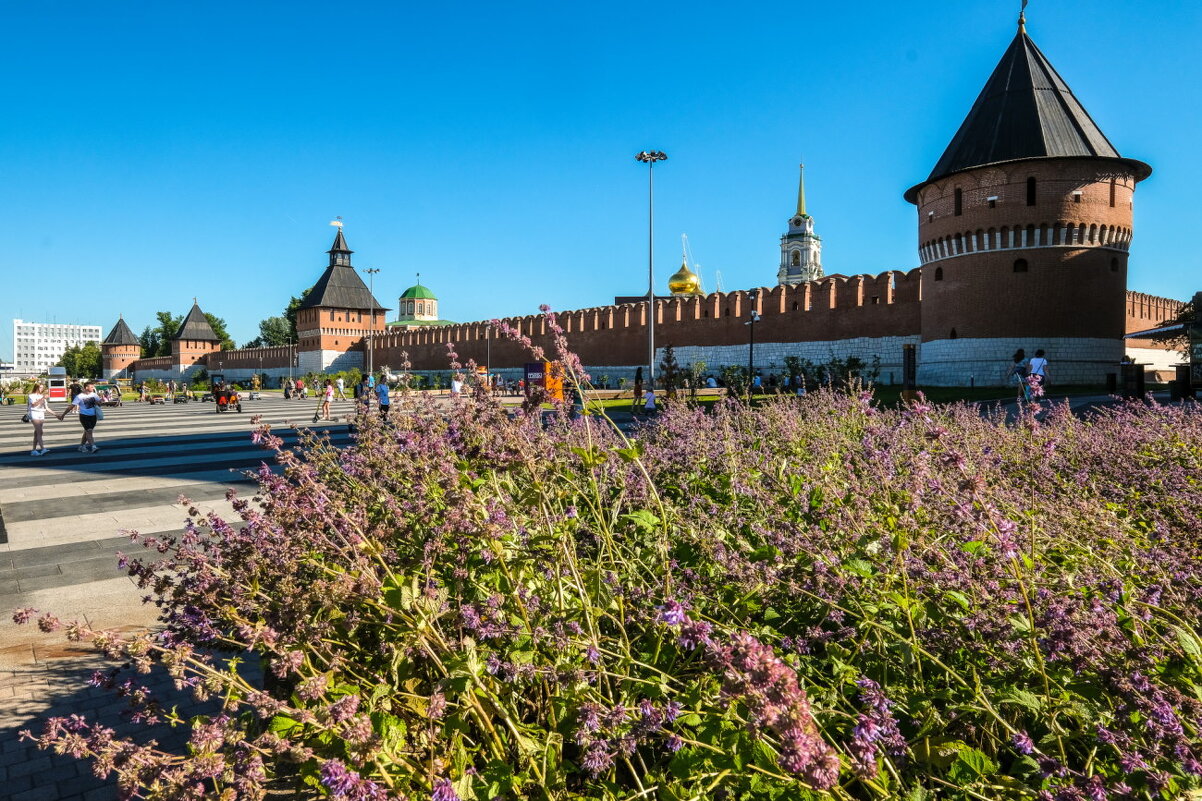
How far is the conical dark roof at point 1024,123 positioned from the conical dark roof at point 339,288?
60020 millimetres

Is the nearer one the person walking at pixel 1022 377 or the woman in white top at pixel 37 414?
the person walking at pixel 1022 377

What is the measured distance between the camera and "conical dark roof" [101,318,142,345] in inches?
4033

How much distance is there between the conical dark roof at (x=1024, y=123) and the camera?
27469 mm

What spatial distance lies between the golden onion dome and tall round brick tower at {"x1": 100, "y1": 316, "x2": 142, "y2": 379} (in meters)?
78.2

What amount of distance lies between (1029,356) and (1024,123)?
8990 millimetres

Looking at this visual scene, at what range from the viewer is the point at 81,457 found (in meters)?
12.7

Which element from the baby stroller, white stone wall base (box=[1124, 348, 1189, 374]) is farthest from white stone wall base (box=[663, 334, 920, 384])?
the baby stroller

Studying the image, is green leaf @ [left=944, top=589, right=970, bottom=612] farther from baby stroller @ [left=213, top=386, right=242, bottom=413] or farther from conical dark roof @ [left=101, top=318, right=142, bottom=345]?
conical dark roof @ [left=101, top=318, right=142, bottom=345]

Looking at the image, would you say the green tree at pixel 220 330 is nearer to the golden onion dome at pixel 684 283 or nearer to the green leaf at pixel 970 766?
the golden onion dome at pixel 684 283

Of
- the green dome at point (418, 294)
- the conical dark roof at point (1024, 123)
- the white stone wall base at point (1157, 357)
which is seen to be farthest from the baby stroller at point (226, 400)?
the green dome at point (418, 294)

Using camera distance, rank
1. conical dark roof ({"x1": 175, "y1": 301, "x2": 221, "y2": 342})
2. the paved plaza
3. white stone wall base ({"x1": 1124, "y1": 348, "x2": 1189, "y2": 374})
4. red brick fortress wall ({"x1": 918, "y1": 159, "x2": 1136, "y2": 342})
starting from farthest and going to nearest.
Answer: conical dark roof ({"x1": 175, "y1": 301, "x2": 221, "y2": 342}) < white stone wall base ({"x1": 1124, "y1": 348, "x2": 1189, "y2": 374}) < red brick fortress wall ({"x1": 918, "y1": 159, "x2": 1136, "y2": 342}) < the paved plaza

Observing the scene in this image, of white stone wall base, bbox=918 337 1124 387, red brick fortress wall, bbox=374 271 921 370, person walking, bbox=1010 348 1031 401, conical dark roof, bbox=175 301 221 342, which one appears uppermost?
conical dark roof, bbox=175 301 221 342

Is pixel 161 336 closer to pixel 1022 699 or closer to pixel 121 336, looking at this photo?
pixel 121 336

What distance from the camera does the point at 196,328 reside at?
90.7 meters
